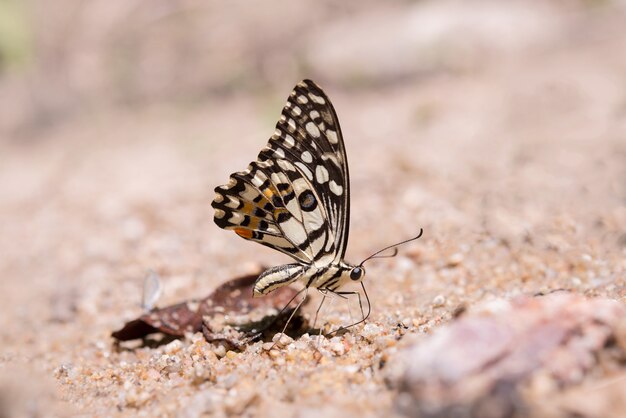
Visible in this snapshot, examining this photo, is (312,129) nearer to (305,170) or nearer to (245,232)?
(305,170)

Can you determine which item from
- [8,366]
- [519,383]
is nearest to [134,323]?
[8,366]

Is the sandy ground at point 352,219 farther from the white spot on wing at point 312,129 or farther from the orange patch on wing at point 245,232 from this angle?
the white spot on wing at point 312,129

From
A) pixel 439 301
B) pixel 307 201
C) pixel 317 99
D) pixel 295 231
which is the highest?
pixel 317 99

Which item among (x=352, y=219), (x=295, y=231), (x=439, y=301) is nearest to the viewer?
(x=295, y=231)

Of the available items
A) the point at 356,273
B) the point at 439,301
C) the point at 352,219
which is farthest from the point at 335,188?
the point at 352,219

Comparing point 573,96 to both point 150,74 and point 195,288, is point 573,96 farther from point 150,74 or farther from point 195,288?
point 150,74
